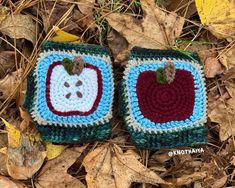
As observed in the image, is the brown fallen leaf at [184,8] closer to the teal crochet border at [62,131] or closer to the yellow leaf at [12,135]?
the teal crochet border at [62,131]

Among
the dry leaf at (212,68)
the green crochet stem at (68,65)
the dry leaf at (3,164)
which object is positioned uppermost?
the dry leaf at (212,68)

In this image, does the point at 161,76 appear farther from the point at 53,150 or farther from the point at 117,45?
the point at 53,150

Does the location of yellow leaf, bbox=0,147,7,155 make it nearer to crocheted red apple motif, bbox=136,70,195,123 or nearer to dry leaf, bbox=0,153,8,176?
dry leaf, bbox=0,153,8,176

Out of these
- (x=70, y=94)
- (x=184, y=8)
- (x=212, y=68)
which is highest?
(x=184, y=8)

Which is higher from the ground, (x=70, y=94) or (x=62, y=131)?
(x=70, y=94)

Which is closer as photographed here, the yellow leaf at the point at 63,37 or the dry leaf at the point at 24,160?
the dry leaf at the point at 24,160

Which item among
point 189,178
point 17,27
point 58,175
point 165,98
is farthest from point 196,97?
point 17,27

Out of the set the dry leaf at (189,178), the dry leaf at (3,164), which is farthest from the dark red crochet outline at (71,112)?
the dry leaf at (189,178)
